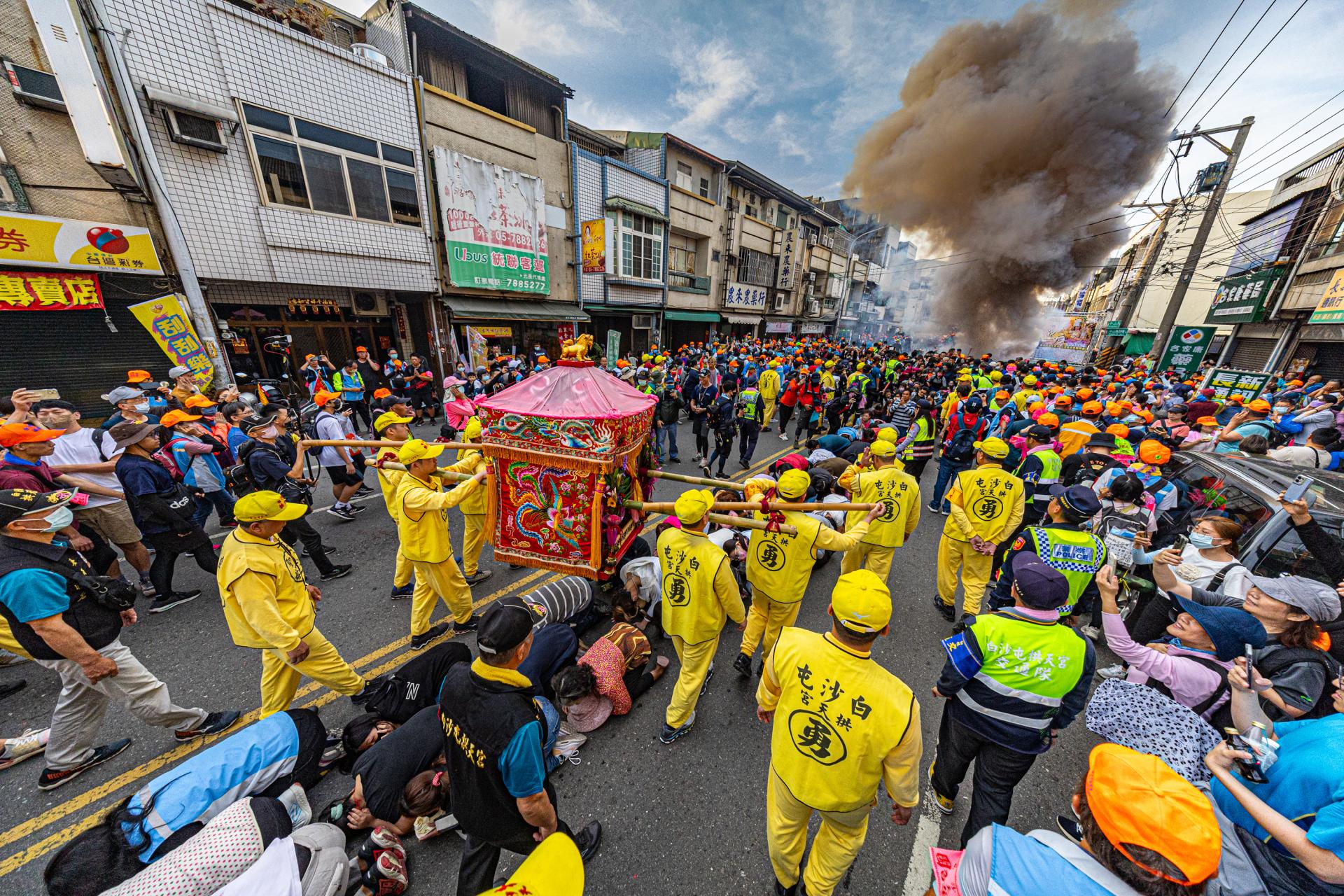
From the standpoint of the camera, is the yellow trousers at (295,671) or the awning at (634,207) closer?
the yellow trousers at (295,671)

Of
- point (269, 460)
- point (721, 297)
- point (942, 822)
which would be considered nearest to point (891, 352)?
point (721, 297)

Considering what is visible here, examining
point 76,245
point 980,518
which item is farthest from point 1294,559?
point 76,245

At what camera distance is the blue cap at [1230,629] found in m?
2.63

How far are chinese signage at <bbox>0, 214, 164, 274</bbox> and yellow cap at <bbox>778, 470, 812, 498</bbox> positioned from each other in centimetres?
1316

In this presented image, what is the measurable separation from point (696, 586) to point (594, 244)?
16.4 m

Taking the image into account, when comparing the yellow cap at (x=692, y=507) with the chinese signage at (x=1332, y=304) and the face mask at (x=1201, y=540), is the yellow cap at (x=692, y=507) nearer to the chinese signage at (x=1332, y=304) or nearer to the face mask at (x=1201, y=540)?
the face mask at (x=1201, y=540)

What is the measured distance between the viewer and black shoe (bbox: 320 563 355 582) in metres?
5.31

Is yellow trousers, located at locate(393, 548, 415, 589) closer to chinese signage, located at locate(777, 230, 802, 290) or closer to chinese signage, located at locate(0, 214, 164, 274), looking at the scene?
chinese signage, located at locate(0, 214, 164, 274)

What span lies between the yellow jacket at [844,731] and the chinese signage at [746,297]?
81.3 ft

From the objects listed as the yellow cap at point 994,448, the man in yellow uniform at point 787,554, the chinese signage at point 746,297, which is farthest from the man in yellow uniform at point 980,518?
the chinese signage at point 746,297

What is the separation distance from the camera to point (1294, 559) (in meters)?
3.58

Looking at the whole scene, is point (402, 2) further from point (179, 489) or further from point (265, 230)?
point (179, 489)

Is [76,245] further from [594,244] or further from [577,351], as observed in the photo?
[594,244]

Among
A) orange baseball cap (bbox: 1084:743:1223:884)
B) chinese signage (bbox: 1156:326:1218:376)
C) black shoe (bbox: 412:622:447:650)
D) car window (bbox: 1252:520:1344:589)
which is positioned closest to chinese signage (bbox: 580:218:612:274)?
black shoe (bbox: 412:622:447:650)
